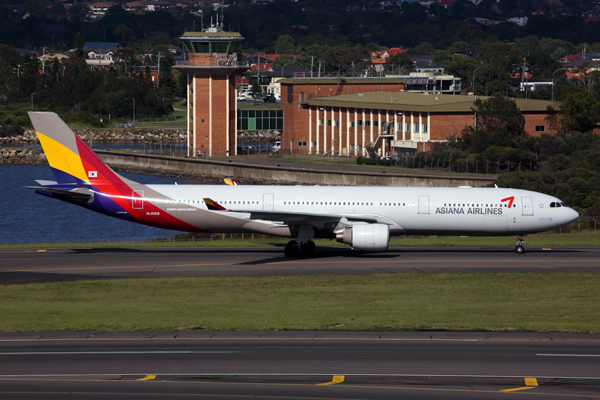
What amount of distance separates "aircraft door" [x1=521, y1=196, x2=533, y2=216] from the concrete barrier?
40516 millimetres

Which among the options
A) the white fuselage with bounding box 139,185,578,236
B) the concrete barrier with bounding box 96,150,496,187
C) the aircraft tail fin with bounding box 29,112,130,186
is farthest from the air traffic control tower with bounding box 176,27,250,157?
the white fuselage with bounding box 139,185,578,236

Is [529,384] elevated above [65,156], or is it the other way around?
[65,156]

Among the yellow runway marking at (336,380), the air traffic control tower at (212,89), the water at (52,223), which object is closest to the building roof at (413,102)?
the air traffic control tower at (212,89)

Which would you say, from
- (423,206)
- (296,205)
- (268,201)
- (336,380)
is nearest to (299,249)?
(296,205)

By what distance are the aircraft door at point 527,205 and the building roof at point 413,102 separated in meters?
65.0

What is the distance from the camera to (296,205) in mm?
41656

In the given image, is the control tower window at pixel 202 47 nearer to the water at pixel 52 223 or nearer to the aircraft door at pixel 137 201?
the water at pixel 52 223

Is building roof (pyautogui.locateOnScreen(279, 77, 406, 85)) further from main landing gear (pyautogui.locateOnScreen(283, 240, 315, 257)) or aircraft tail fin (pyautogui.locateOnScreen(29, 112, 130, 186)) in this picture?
main landing gear (pyautogui.locateOnScreen(283, 240, 315, 257))

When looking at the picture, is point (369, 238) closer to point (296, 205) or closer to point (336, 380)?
point (296, 205)

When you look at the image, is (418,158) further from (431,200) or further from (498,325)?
(498,325)

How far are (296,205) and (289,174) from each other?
5830 cm

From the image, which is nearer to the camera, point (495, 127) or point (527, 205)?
point (527, 205)

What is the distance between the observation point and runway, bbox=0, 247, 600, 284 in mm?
→ 36969

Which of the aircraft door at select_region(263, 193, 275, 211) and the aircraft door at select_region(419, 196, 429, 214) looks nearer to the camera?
the aircraft door at select_region(419, 196, 429, 214)
